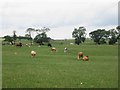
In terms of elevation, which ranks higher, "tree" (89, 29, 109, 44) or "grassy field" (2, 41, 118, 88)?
"tree" (89, 29, 109, 44)

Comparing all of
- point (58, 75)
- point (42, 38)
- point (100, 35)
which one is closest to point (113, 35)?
point (100, 35)

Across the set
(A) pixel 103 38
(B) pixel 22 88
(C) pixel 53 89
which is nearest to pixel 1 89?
(B) pixel 22 88

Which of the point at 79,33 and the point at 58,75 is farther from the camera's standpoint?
the point at 79,33

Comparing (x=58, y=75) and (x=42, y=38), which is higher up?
(x=42, y=38)

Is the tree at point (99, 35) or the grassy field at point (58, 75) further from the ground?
the tree at point (99, 35)

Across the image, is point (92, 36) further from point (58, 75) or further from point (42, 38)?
point (58, 75)

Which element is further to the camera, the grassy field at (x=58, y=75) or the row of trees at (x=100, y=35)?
the row of trees at (x=100, y=35)

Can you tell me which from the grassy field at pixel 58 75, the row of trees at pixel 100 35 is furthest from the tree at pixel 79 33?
the grassy field at pixel 58 75

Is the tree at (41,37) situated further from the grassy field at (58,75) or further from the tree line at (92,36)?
the grassy field at (58,75)

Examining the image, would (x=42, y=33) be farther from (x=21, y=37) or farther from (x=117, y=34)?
(x=117, y=34)

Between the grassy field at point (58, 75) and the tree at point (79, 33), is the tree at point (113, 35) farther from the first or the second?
the grassy field at point (58, 75)

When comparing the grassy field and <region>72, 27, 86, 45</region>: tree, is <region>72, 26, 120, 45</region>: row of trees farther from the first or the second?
the grassy field

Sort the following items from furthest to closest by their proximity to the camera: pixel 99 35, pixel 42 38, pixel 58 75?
pixel 99 35 → pixel 42 38 → pixel 58 75

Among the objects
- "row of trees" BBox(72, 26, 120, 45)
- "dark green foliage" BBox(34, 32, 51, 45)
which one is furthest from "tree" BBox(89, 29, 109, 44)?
"dark green foliage" BBox(34, 32, 51, 45)
